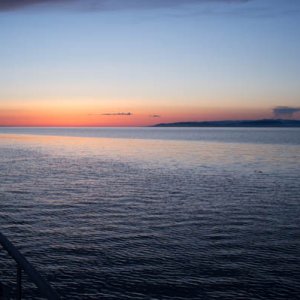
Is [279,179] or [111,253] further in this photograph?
[279,179]

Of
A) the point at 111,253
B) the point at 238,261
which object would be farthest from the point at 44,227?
the point at 238,261

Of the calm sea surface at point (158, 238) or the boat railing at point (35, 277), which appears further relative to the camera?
the calm sea surface at point (158, 238)

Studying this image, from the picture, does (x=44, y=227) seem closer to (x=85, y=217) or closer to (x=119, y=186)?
(x=85, y=217)

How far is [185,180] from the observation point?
4188 centimetres

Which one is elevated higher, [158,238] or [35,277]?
[35,277]

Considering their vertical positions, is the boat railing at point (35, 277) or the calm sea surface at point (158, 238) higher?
the boat railing at point (35, 277)

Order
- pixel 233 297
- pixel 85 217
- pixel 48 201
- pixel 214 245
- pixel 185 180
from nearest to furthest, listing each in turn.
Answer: pixel 233 297 → pixel 214 245 → pixel 85 217 → pixel 48 201 → pixel 185 180

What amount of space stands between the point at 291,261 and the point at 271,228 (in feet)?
16.6

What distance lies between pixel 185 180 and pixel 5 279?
2902cm

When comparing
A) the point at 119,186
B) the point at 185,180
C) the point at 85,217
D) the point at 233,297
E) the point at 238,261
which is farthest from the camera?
the point at 185,180

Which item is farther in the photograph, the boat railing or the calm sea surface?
the calm sea surface

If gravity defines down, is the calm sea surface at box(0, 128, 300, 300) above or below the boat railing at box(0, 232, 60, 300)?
below

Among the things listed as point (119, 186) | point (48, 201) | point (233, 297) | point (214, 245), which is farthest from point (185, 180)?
point (233, 297)

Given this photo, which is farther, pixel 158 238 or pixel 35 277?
pixel 158 238
